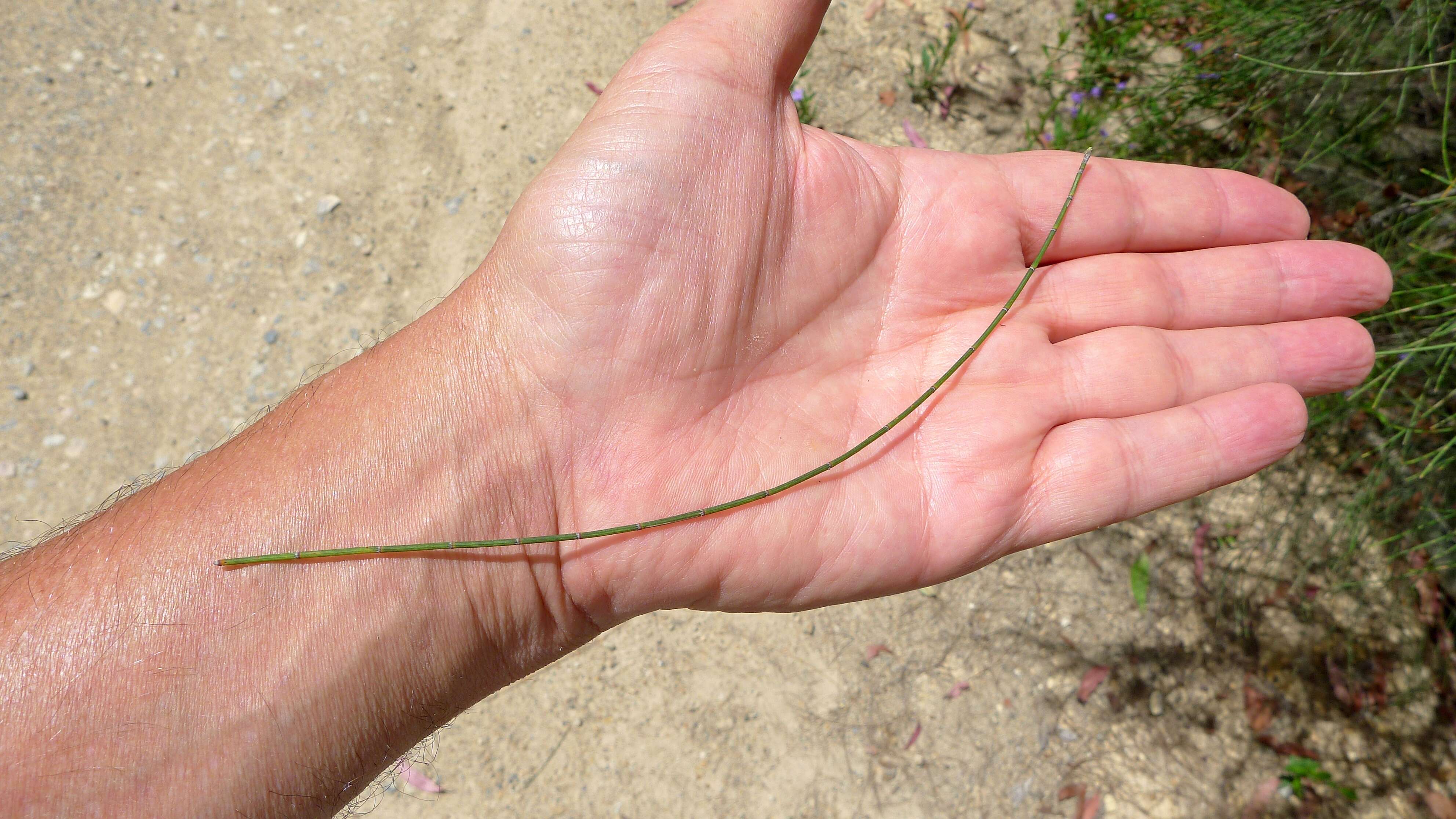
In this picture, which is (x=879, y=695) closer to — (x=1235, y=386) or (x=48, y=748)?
(x=1235, y=386)

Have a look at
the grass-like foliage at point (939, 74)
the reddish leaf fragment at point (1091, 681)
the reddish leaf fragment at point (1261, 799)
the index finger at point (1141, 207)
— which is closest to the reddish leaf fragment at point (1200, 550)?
the reddish leaf fragment at point (1091, 681)

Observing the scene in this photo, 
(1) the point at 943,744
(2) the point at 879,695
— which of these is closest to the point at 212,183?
(2) the point at 879,695

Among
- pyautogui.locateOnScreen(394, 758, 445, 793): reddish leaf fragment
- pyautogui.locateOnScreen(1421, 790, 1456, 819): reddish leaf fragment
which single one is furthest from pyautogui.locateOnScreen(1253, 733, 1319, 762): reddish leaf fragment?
pyautogui.locateOnScreen(394, 758, 445, 793): reddish leaf fragment

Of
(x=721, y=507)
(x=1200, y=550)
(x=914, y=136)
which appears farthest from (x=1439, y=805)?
(x=914, y=136)

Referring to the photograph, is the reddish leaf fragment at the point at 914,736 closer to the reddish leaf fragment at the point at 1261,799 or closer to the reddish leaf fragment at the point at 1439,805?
the reddish leaf fragment at the point at 1261,799

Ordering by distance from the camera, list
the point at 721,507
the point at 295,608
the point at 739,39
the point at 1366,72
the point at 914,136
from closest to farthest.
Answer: the point at 295,608
the point at 721,507
the point at 739,39
the point at 1366,72
the point at 914,136

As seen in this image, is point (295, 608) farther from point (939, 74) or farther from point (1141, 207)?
point (939, 74)
